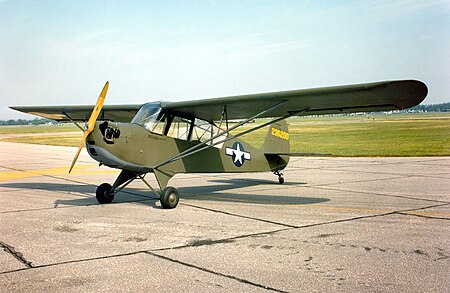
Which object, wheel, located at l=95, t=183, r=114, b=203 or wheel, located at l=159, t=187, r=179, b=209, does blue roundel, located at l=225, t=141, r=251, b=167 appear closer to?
wheel, located at l=159, t=187, r=179, b=209

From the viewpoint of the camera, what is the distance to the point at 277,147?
46.3ft

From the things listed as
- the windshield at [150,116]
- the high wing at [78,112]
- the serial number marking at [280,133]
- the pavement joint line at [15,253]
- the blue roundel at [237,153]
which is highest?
the high wing at [78,112]

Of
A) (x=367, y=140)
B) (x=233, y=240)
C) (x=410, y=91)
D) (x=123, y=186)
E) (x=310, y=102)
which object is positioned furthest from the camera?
(x=367, y=140)

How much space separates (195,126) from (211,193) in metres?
1.87

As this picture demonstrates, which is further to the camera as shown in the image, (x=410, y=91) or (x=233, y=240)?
(x=410, y=91)

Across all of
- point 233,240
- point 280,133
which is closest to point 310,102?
point 233,240

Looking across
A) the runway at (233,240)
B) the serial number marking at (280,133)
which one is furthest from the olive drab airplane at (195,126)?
the serial number marking at (280,133)

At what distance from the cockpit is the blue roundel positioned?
0.68 m

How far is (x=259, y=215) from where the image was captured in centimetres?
847

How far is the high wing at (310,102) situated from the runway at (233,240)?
1.93 meters

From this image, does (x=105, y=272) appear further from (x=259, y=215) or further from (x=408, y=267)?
(x=259, y=215)

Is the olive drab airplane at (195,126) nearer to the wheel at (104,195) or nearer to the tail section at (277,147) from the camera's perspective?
the wheel at (104,195)

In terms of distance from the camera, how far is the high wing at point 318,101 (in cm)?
805

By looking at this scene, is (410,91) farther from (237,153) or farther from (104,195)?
(104,195)
